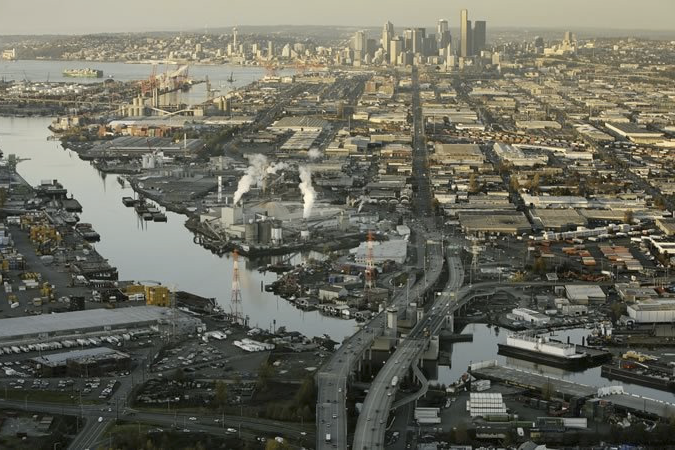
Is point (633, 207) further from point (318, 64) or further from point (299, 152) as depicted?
point (318, 64)

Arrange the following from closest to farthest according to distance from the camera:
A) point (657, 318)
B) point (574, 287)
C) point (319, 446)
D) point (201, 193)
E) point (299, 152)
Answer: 1. point (319, 446)
2. point (657, 318)
3. point (574, 287)
4. point (201, 193)
5. point (299, 152)

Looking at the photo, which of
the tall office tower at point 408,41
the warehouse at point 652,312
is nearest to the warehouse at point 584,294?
the warehouse at point 652,312

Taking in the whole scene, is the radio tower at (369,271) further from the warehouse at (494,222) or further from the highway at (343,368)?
the warehouse at (494,222)

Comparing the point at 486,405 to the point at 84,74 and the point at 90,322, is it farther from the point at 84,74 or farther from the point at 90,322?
the point at 84,74

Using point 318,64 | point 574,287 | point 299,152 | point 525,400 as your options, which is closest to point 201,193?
point 299,152

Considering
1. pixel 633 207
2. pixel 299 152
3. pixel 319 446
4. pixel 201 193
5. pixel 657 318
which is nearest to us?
pixel 319 446

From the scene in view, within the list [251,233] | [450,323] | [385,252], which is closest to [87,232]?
[251,233]
